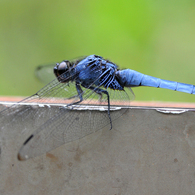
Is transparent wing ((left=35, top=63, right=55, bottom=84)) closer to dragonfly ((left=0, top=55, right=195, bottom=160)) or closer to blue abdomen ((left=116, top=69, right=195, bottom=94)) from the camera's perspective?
dragonfly ((left=0, top=55, right=195, bottom=160))

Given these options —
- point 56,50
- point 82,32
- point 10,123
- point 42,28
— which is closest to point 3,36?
point 42,28

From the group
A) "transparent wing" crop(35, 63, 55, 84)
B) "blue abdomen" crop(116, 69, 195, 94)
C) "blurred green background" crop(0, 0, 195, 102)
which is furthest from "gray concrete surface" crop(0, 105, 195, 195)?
"blurred green background" crop(0, 0, 195, 102)

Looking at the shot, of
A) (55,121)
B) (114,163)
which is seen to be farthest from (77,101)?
(114,163)

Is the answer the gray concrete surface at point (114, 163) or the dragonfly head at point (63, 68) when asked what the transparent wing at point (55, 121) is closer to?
the gray concrete surface at point (114, 163)

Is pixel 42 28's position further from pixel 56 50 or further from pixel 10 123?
pixel 10 123

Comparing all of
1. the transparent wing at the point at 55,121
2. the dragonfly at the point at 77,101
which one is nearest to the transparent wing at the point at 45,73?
the dragonfly at the point at 77,101

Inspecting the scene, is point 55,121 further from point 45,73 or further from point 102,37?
point 102,37
